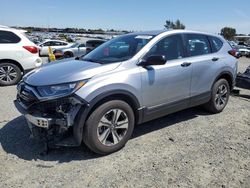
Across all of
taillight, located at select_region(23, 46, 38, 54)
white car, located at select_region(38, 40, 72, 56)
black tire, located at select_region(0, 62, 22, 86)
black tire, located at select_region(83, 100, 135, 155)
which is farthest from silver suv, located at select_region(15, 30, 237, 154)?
white car, located at select_region(38, 40, 72, 56)

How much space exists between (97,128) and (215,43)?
3.27 meters

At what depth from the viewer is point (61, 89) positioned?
3.63 metres

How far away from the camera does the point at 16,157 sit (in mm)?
3895

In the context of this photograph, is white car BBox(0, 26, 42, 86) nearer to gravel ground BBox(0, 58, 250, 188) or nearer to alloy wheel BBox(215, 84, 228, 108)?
gravel ground BBox(0, 58, 250, 188)

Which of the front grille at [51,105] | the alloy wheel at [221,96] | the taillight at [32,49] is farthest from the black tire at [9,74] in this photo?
the alloy wheel at [221,96]

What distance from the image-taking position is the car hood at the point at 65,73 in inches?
146

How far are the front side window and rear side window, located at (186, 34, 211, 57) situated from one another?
0.22 meters

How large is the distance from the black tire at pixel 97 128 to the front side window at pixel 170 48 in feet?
3.19

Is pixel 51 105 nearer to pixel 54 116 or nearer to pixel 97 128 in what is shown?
pixel 54 116

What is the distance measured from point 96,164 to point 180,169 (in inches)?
42.8

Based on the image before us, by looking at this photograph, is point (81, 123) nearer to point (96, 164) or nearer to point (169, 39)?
point (96, 164)

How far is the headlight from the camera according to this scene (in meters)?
3.60

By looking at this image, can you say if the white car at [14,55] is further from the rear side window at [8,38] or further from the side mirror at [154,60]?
the side mirror at [154,60]

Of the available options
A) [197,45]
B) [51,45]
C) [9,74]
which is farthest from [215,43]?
[51,45]
